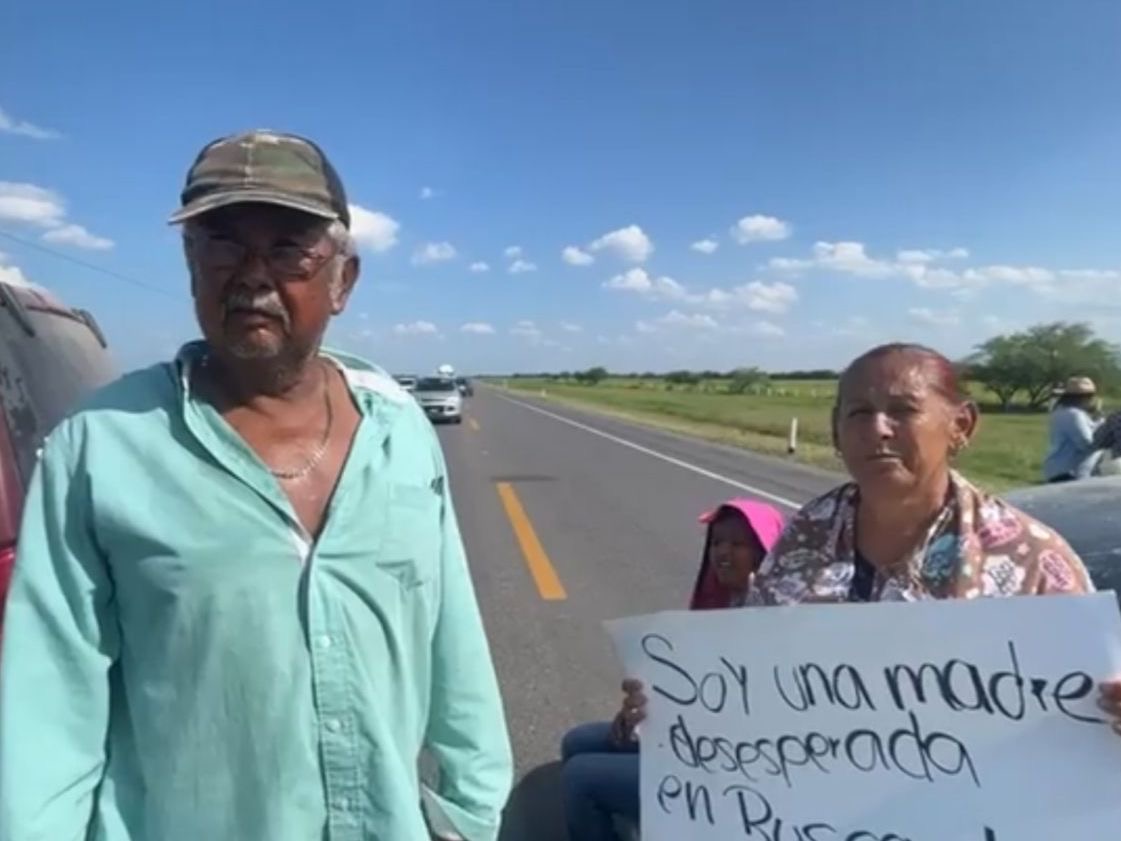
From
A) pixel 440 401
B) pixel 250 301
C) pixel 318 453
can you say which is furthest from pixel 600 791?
pixel 440 401

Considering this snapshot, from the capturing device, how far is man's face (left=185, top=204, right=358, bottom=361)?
5.59 ft

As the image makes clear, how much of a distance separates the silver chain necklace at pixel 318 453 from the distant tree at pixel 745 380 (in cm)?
11257

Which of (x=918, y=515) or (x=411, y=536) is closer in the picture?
(x=411, y=536)

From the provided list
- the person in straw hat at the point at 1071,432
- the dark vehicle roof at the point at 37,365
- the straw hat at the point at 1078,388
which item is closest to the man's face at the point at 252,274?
the dark vehicle roof at the point at 37,365

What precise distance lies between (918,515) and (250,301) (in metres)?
1.43

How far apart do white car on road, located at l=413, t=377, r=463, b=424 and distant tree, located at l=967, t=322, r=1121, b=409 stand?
67974 mm

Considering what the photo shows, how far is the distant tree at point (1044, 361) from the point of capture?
92562 millimetres

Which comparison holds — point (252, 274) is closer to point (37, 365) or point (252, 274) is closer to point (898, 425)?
point (898, 425)

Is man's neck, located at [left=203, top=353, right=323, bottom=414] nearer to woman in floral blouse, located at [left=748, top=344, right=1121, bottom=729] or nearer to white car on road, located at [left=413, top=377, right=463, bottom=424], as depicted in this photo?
woman in floral blouse, located at [left=748, top=344, right=1121, bottom=729]

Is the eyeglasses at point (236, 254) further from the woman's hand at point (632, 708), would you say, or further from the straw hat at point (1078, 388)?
the straw hat at point (1078, 388)

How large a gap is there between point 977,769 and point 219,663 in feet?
4.83

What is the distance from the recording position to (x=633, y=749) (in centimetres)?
315

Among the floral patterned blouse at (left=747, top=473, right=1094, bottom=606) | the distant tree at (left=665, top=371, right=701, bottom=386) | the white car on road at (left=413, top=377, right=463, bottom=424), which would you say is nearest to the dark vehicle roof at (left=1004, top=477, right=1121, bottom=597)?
the floral patterned blouse at (left=747, top=473, right=1094, bottom=606)

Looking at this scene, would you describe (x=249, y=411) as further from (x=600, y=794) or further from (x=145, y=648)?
(x=600, y=794)
